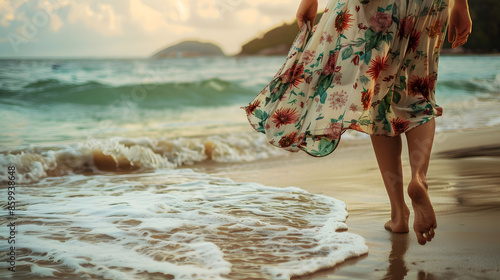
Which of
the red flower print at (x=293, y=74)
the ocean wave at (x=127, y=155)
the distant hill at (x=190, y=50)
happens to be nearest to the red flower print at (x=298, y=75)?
the red flower print at (x=293, y=74)

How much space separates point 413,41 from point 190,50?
43.0ft

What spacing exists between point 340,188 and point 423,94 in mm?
1115

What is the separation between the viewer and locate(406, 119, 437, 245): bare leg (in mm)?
1601

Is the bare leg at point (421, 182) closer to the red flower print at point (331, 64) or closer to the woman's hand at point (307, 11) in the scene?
the red flower print at point (331, 64)

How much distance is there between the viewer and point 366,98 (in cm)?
162

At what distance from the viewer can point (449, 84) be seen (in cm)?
1062

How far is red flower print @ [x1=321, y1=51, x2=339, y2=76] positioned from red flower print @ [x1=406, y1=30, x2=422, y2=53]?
0.23 meters

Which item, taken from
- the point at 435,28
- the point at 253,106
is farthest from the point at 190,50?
the point at 435,28

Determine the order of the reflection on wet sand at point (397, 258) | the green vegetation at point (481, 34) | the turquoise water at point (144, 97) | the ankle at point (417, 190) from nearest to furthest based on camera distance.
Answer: the reflection on wet sand at point (397, 258), the ankle at point (417, 190), the turquoise water at point (144, 97), the green vegetation at point (481, 34)

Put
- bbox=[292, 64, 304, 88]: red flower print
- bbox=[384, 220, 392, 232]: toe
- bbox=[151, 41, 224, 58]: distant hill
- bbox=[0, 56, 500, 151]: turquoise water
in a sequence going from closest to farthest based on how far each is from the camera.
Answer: bbox=[292, 64, 304, 88]: red flower print → bbox=[384, 220, 392, 232]: toe → bbox=[0, 56, 500, 151]: turquoise water → bbox=[151, 41, 224, 58]: distant hill

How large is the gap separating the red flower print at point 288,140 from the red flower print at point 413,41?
457mm

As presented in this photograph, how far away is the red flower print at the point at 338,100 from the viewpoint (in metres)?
1.65

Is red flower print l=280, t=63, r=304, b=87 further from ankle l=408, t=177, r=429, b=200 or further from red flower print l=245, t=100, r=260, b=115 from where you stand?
ankle l=408, t=177, r=429, b=200

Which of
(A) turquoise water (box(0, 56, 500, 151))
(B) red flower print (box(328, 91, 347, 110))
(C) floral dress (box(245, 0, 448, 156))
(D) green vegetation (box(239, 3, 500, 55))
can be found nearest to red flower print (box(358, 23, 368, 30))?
(C) floral dress (box(245, 0, 448, 156))
